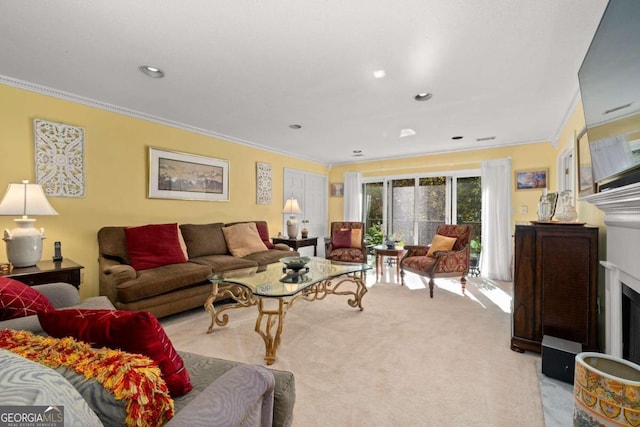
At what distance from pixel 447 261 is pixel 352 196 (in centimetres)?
289

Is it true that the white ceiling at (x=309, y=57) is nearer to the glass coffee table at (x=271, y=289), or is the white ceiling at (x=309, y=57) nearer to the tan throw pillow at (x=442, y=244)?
the tan throw pillow at (x=442, y=244)

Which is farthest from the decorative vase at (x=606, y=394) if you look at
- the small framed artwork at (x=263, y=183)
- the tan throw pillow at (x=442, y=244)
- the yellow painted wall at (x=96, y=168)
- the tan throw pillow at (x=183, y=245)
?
the small framed artwork at (x=263, y=183)

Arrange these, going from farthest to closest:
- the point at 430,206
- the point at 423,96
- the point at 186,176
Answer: the point at 430,206 < the point at 186,176 < the point at 423,96

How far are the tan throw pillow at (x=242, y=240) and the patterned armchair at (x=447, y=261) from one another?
7.20 feet

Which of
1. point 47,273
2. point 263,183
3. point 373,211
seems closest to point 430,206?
point 373,211

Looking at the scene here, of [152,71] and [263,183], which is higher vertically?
[152,71]

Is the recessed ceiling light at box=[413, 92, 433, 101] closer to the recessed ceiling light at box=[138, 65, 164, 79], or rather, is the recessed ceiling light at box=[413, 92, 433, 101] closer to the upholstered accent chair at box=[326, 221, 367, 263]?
the recessed ceiling light at box=[138, 65, 164, 79]

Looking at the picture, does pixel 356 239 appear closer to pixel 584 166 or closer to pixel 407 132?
pixel 407 132

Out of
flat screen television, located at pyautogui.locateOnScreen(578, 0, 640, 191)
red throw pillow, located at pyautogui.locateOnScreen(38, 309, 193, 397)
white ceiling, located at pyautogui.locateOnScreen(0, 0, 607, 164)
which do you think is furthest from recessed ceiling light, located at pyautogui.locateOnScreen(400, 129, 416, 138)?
red throw pillow, located at pyautogui.locateOnScreen(38, 309, 193, 397)

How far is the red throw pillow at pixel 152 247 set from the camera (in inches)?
123

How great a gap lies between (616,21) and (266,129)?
141 inches

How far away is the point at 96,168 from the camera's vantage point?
3.21m

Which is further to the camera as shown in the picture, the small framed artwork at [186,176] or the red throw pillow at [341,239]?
the red throw pillow at [341,239]

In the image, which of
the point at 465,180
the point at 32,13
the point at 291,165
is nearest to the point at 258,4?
the point at 32,13
